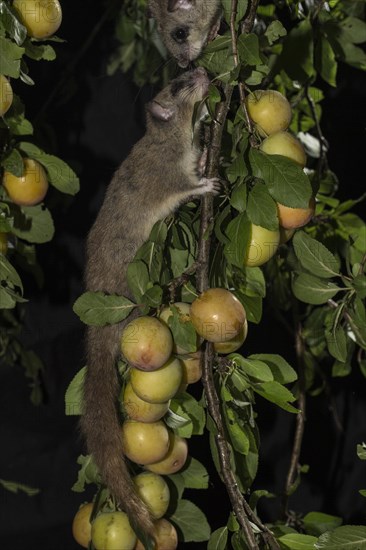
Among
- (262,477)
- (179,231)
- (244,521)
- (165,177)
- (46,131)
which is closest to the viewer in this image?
(244,521)

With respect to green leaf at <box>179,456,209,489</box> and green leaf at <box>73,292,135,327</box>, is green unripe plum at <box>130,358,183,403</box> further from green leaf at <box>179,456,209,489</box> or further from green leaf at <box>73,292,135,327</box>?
green leaf at <box>179,456,209,489</box>

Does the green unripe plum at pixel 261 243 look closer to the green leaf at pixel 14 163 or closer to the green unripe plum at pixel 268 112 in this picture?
the green unripe plum at pixel 268 112

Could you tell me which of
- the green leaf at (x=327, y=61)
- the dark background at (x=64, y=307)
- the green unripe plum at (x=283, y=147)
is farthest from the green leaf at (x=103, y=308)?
the dark background at (x=64, y=307)

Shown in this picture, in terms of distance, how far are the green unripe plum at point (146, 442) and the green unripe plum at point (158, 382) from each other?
0.17ft

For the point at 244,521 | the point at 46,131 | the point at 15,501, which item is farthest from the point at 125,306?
the point at 15,501

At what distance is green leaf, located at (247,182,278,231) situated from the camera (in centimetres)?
87

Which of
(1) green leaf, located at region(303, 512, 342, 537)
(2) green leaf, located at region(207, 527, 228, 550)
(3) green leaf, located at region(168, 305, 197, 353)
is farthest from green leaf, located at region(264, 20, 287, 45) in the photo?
(1) green leaf, located at region(303, 512, 342, 537)

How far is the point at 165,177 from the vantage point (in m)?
1.30

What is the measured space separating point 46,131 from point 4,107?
0.62 m

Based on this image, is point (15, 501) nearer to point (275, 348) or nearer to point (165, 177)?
point (275, 348)

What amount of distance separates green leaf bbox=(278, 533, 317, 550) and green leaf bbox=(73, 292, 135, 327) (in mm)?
318

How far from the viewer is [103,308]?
3.22 feet

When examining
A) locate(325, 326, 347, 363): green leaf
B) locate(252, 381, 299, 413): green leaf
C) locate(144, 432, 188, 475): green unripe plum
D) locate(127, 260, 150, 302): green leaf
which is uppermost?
locate(127, 260, 150, 302): green leaf

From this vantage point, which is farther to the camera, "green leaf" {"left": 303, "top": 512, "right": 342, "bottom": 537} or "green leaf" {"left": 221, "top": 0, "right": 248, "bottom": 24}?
"green leaf" {"left": 303, "top": 512, "right": 342, "bottom": 537}
